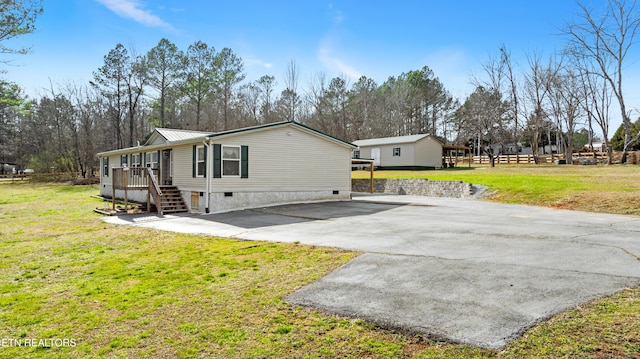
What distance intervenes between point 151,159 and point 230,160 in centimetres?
658

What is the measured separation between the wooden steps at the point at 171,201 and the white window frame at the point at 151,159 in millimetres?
2589

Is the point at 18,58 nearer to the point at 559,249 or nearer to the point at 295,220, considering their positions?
the point at 295,220

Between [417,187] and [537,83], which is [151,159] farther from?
[537,83]

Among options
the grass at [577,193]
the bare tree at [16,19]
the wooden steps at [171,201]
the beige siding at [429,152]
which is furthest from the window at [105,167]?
the beige siding at [429,152]

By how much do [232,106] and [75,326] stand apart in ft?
124

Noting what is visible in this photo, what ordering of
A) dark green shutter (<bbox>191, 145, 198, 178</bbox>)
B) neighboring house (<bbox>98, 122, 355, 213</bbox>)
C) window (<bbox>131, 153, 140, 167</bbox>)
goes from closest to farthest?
neighboring house (<bbox>98, 122, 355, 213</bbox>) → dark green shutter (<bbox>191, 145, 198, 178</bbox>) → window (<bbox>131, 153, 140, 167</bbox>)

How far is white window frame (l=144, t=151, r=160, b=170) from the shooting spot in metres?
18.5

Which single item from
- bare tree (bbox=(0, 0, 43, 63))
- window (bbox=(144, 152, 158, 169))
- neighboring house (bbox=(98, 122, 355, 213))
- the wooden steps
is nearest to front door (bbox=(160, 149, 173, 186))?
neighboring house (bbox=(98, 122, 355, 213))

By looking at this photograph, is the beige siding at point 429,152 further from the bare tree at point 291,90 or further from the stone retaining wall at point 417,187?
the bare tree at point 291,90

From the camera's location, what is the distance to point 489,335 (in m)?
3.38

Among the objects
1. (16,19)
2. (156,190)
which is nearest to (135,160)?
(156,190)

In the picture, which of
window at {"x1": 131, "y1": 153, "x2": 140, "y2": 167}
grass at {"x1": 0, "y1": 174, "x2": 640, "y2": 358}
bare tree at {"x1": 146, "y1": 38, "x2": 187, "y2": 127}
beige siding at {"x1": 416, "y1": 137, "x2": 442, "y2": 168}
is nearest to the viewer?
grass at {"x1": 0, "y1": 174, "x2": 640, "y2": 358}

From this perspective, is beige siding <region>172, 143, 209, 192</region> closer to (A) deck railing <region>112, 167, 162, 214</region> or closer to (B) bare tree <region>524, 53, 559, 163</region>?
(A) deck railing <region>112, 167, 162, 214</region>

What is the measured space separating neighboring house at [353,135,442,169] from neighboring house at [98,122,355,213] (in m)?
15.2
